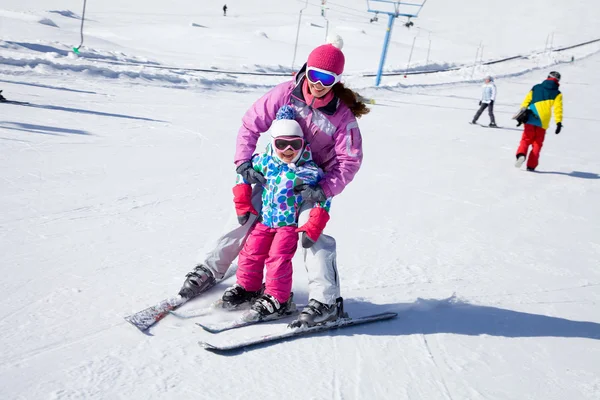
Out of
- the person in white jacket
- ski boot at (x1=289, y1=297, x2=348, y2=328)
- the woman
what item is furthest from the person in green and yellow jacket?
ski boot at (x1=289, y1=297, x2=348, y2=328)

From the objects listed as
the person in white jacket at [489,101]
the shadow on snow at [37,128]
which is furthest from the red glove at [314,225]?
the person in white jacket at [489,101]

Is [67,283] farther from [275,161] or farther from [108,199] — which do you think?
[108,199]

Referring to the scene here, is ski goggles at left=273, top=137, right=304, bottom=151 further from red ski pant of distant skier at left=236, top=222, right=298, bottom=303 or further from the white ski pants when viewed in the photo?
red ski pant of distant skier at left=236, top=222, right=298, bottom=303

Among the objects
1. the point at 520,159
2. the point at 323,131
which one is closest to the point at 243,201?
the point at 323,131

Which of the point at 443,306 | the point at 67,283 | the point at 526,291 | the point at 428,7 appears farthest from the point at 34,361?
the point at 428,7

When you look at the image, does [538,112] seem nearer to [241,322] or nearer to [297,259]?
[297,259]

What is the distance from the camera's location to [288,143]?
2.85m

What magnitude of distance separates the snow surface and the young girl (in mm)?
199

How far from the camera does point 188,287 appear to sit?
3.08 metres

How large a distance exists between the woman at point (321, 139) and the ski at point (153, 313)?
0.24 feet

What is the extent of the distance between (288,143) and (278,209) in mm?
368

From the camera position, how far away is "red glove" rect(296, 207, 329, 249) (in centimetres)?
282

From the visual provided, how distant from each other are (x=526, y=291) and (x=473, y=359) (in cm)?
128

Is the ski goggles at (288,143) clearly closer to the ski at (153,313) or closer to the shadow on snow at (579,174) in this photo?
the ski at (153,313)
